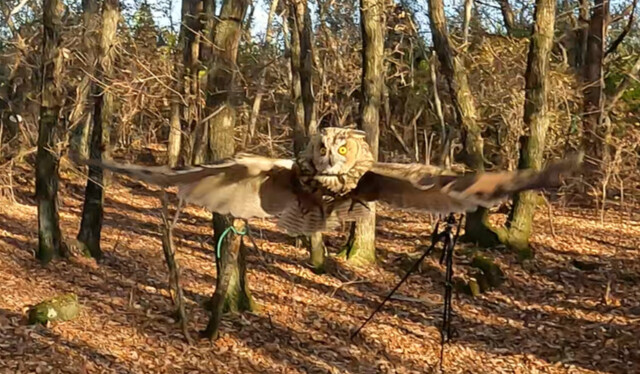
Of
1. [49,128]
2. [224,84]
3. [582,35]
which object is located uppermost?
[582,35]

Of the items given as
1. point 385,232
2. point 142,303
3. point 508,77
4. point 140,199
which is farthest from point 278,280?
point 140,199

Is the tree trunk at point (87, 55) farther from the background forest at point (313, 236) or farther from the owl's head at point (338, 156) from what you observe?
the owl's head at point (338, 156)

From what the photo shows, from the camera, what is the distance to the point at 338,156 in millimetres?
2170

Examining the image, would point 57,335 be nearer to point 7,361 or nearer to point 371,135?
point 7,361

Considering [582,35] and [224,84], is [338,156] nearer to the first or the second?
[224,84]

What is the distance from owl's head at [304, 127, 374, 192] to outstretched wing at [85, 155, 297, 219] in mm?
174

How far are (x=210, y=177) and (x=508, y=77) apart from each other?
357 inches

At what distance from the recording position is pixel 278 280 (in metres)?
8.55

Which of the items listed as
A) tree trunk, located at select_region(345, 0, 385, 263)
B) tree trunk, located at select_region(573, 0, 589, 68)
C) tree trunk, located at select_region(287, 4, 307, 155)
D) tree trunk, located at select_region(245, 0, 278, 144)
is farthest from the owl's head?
tree trunk, located at select_region(573, 0, 589, 68)

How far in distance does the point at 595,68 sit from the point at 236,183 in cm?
1064

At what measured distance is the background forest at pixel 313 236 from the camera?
258 inches

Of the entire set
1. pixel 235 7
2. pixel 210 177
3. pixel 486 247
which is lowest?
pixel 486 247

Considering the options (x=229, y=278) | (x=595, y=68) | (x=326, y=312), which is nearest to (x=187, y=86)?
(x=229, y=278)

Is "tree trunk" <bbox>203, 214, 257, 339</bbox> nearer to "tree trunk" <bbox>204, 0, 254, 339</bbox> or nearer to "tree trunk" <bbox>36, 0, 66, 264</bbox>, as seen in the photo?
"tree trunk" <bbox>204, 0, 254, 339</bbox>
